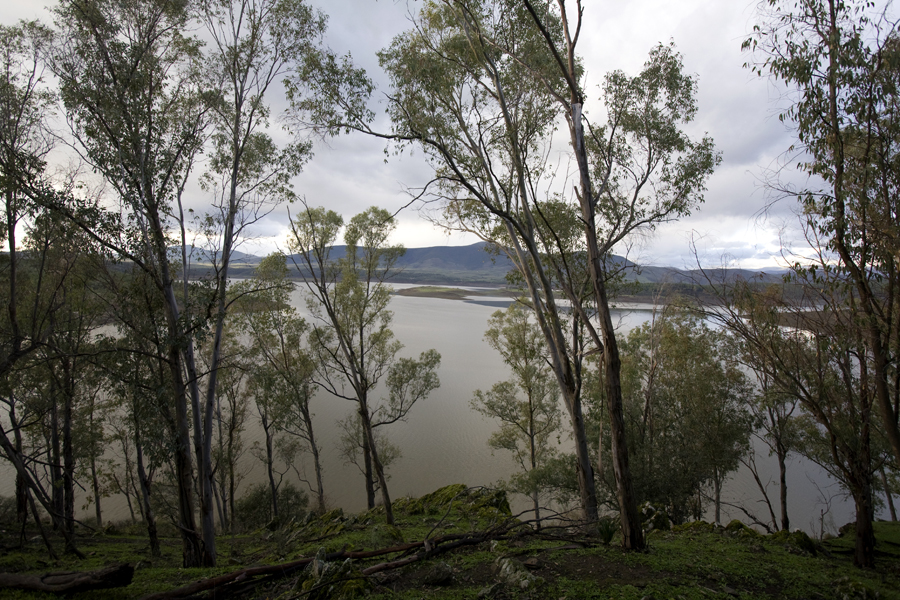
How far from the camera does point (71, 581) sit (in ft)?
11.1

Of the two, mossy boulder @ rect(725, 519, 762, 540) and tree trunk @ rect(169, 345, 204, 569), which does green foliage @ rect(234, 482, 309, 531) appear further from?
mossy boulder @ rect(725, 519, 762, 540)

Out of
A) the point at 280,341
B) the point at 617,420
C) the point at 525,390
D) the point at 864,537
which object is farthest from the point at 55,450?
the point at 864,537

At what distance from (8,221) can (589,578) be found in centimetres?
894

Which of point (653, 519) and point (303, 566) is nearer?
point (303, 566)

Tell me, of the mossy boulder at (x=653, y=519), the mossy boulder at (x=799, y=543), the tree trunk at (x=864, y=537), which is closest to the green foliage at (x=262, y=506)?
the mossy boulder at (x=653, y=519)

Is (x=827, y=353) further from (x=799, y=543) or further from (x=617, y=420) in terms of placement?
(x=617, y=420)

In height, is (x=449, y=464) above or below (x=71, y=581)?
below

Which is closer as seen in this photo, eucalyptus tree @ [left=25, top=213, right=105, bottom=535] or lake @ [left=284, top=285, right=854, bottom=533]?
eucalyptus tree @ [left=25, top=213, right=105, bottom=535]

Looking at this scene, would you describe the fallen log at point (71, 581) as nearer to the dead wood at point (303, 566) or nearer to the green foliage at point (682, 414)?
the dead wood at point (303, 566)

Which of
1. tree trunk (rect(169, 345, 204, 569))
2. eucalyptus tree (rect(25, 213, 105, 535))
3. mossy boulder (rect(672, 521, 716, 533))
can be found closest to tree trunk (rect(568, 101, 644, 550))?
mossy boulder (rect(672, 521, 716, 533))

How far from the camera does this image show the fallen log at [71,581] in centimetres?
333

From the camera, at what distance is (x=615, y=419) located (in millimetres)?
3908

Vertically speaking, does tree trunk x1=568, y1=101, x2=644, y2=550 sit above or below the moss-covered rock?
above

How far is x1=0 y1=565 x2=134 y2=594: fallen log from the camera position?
3326mm
